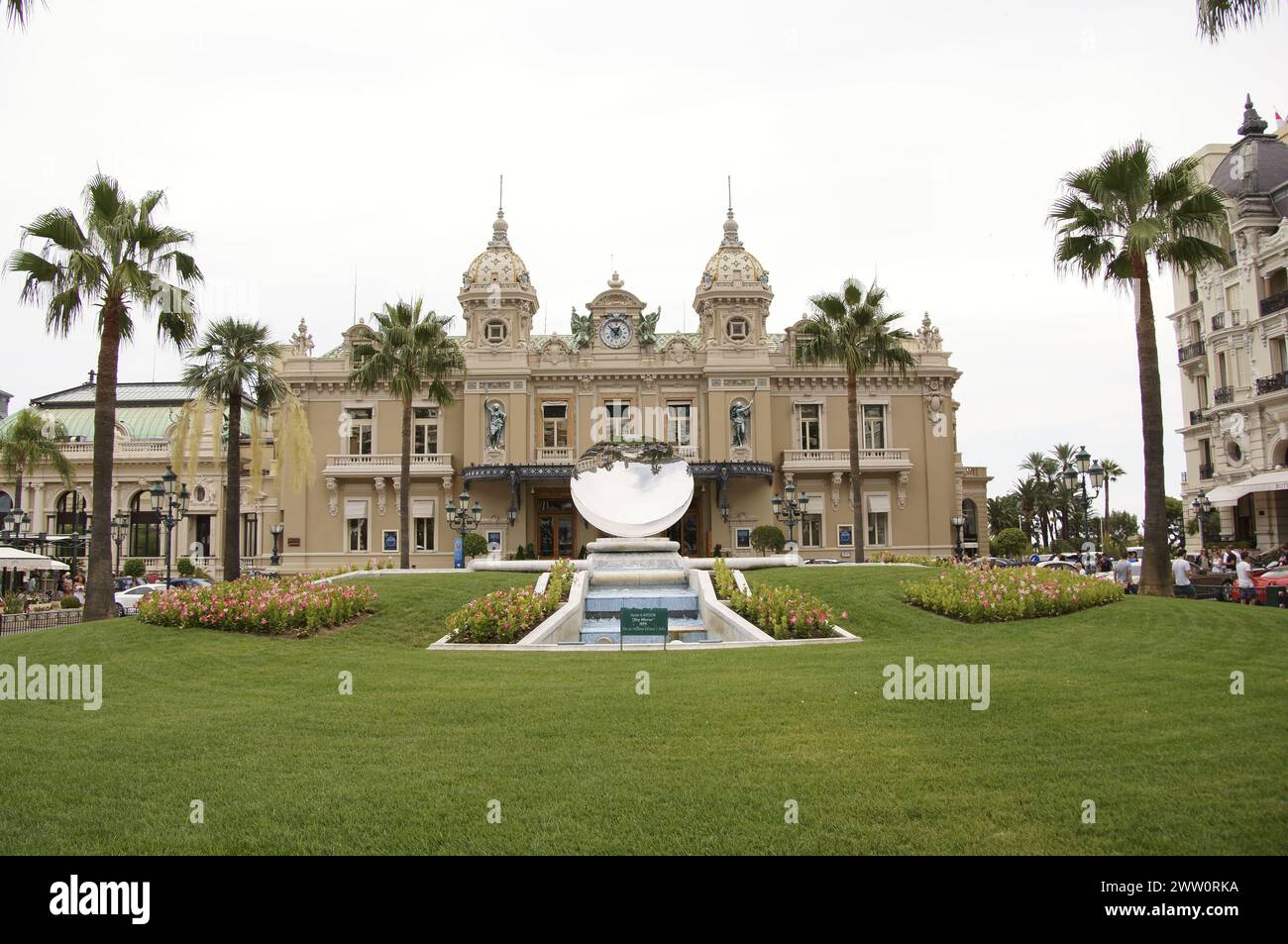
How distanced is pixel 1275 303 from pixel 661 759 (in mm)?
41790

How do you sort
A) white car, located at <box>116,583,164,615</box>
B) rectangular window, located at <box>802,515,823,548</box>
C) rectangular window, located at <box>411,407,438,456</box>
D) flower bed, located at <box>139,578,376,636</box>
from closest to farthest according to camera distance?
flower bed, located at <box>139,578,376,636</box> < white car, located at <box>116,583,164,615</box> < rectangular window, located at <box>802,515,823,548</box> < rectangular window, located at <box>411,407,438,456</box>

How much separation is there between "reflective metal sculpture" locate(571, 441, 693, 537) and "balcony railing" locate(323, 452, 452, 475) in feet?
53.9

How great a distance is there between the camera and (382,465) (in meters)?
46.0

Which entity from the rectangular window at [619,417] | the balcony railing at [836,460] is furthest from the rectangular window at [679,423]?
the balcony railing at [836,460]

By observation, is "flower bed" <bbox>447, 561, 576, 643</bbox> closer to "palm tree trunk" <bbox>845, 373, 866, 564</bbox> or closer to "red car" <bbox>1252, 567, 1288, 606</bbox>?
"palm tree trunk" <bbox>845, 373, 866, 564</bbox>

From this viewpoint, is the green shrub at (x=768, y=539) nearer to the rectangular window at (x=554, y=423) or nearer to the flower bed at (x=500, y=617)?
the rectangular window at (x=554, y=423)

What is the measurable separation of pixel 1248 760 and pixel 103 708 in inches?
463

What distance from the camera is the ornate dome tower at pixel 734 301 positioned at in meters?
46.6

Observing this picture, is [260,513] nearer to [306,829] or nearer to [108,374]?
[108,374]

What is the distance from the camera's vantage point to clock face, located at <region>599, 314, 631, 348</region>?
47656 mm

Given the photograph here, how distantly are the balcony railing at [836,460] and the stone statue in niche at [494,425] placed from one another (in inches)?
553

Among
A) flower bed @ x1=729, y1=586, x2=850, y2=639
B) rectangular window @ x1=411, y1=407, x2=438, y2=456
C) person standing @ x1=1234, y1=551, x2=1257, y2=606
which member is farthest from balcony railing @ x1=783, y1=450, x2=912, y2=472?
flower bed @ x1=729, y1=586, x2=850, y2=639
